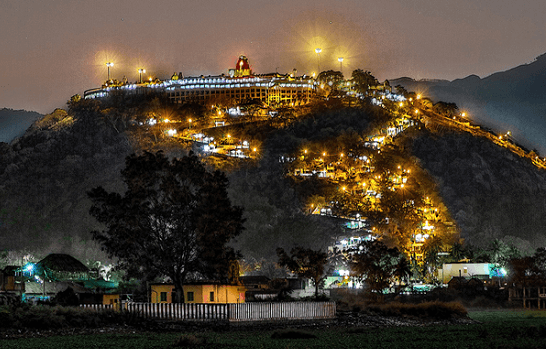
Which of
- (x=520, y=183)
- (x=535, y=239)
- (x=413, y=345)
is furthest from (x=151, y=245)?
(x=520, y=183)

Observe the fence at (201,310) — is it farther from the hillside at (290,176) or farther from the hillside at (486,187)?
the hillside at (486,187)

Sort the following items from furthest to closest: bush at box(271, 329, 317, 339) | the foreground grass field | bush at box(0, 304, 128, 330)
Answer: bush at box(271, 329, 317, 339) → bush at box(0, 304, 128, 330) → the foreground grass field

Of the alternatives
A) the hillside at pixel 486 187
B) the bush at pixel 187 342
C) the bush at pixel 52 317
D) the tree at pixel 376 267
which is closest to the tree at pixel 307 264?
the tree at pixel 376 267

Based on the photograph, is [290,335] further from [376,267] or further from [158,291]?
[376,267]

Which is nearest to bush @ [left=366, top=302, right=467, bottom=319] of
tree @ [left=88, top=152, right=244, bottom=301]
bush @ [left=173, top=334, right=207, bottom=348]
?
tree @ [left=88, top=152, right=244, bottom=301]

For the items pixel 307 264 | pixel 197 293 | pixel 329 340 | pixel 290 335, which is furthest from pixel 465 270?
pixel 329 340

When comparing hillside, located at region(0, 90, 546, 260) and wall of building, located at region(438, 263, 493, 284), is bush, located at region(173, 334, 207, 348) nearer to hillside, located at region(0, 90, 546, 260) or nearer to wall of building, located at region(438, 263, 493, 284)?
wall of building, located at region(438, 263, 493, 284)
